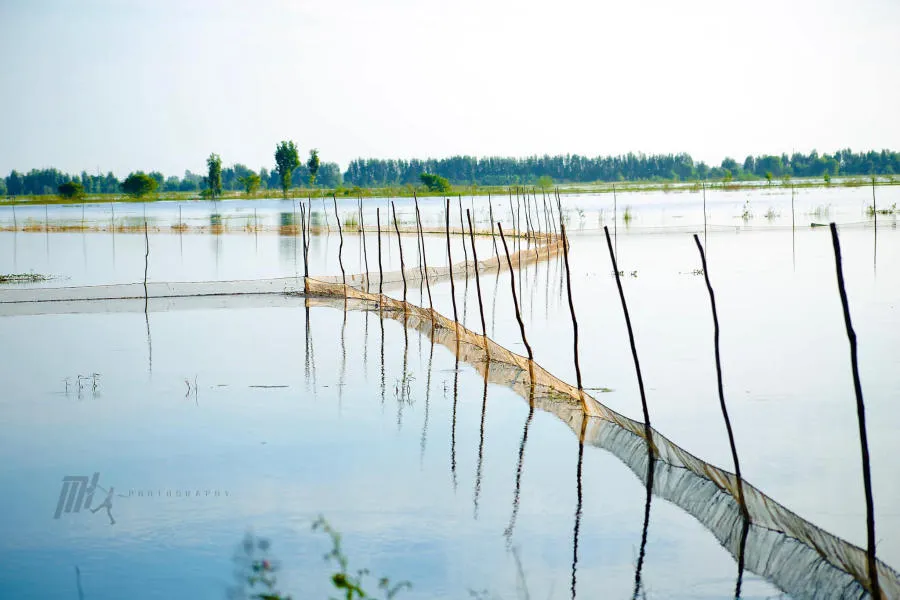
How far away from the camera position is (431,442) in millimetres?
6531

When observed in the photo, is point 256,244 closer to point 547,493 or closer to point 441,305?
point 441,305

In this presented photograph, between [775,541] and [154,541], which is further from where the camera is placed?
[154,541]

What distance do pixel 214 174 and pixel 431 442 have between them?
53.6 meters

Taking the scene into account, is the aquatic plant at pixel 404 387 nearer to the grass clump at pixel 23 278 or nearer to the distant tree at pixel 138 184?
the grass clump at pixel 23 278

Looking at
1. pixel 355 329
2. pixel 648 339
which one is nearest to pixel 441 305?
pixel 355 329

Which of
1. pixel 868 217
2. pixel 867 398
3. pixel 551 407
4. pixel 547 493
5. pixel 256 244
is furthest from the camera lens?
pixel 868 217

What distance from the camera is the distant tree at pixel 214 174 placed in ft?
183

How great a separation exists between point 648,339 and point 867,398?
114 inches

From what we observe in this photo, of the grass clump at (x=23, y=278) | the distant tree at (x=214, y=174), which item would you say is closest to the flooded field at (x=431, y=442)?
the grass clump at (x=23, y=278)

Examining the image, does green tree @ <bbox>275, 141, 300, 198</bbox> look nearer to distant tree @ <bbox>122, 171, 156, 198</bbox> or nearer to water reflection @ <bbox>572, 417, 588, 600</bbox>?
distant tree @ <bbox>122, 171, 156, 198</bbox>

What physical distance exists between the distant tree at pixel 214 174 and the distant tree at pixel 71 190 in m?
7.68

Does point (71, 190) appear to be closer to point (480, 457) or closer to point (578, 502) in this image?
point (480, 457)

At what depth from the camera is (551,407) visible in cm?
703

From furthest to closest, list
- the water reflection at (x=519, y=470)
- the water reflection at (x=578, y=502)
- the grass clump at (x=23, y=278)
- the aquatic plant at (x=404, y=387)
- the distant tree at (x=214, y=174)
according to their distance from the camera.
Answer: the distant tree at (x=214, y=174)
the grass clump at (x=23, y=278)
the aquatic plant at (x=404, y=387)
the water reflection at (x=519, y=470)
the water reflection at (x=578, y=502)
